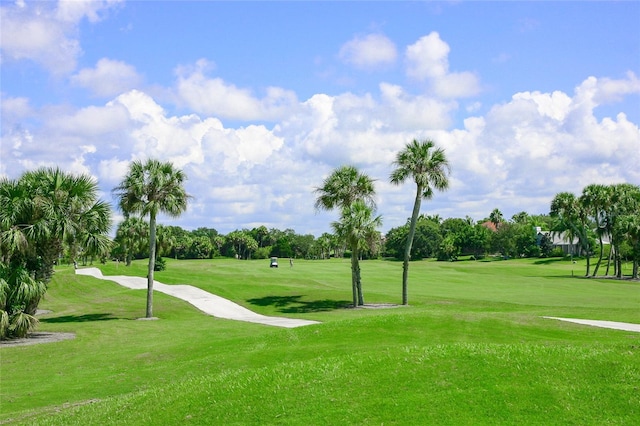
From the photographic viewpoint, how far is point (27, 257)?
3266 centimetres

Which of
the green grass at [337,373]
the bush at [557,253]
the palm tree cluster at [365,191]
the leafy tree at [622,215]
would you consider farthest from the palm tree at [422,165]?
the bush at [557,253]

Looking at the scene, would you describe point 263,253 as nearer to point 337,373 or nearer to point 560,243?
point 560,243

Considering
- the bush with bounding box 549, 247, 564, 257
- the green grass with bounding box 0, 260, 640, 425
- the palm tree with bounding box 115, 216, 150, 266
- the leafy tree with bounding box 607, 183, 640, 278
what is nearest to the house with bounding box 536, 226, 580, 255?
the bush with bounding box 549, 247, 564, 257

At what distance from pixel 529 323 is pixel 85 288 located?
44.2 metres

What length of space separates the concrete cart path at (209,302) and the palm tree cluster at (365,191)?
8664mm

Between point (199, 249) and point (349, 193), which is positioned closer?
point (349, 193)

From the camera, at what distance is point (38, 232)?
30969 mm

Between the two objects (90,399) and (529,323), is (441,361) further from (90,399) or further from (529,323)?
(529,323)

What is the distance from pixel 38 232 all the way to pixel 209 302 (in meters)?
18.2

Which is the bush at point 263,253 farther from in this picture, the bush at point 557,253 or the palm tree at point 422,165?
the palm tree at point 422,165

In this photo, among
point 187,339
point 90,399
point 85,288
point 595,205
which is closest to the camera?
point 90,399

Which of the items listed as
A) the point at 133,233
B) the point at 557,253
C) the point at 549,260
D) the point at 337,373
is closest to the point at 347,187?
the point at 337,373

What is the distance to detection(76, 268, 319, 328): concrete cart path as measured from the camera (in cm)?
3650

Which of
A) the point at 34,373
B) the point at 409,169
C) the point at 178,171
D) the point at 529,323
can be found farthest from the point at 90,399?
the point at 409,169
